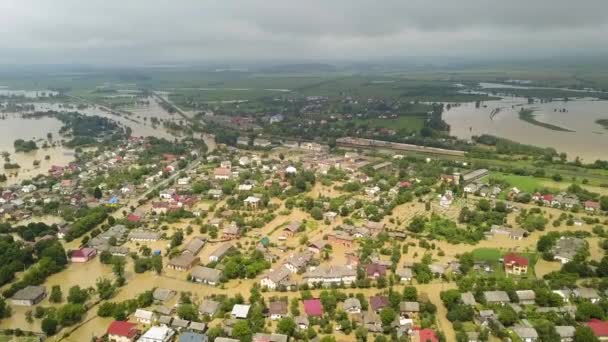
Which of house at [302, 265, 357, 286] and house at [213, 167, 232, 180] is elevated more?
house at [213, 167, 232, 180]

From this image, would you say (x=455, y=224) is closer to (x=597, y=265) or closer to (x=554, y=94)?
(x=597, y=265)

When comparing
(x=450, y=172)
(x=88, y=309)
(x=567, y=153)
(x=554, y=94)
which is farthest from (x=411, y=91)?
(x=88, y=309)

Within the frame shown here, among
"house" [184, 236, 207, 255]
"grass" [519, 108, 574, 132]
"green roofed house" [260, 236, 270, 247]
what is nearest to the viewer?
"house" [184, 236, 207, 255]

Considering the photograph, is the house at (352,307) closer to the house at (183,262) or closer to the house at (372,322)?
the house at (372,322)

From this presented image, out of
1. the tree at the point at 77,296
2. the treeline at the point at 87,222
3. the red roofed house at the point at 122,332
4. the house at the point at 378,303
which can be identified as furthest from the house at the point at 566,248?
the treeline at the point at 87,222

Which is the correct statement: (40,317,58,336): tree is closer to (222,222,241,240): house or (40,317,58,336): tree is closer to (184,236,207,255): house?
(184,236,207,255): house

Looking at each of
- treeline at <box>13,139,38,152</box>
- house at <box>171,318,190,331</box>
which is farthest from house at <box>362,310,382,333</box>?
treeline at <box>13,139,38,152</box>
